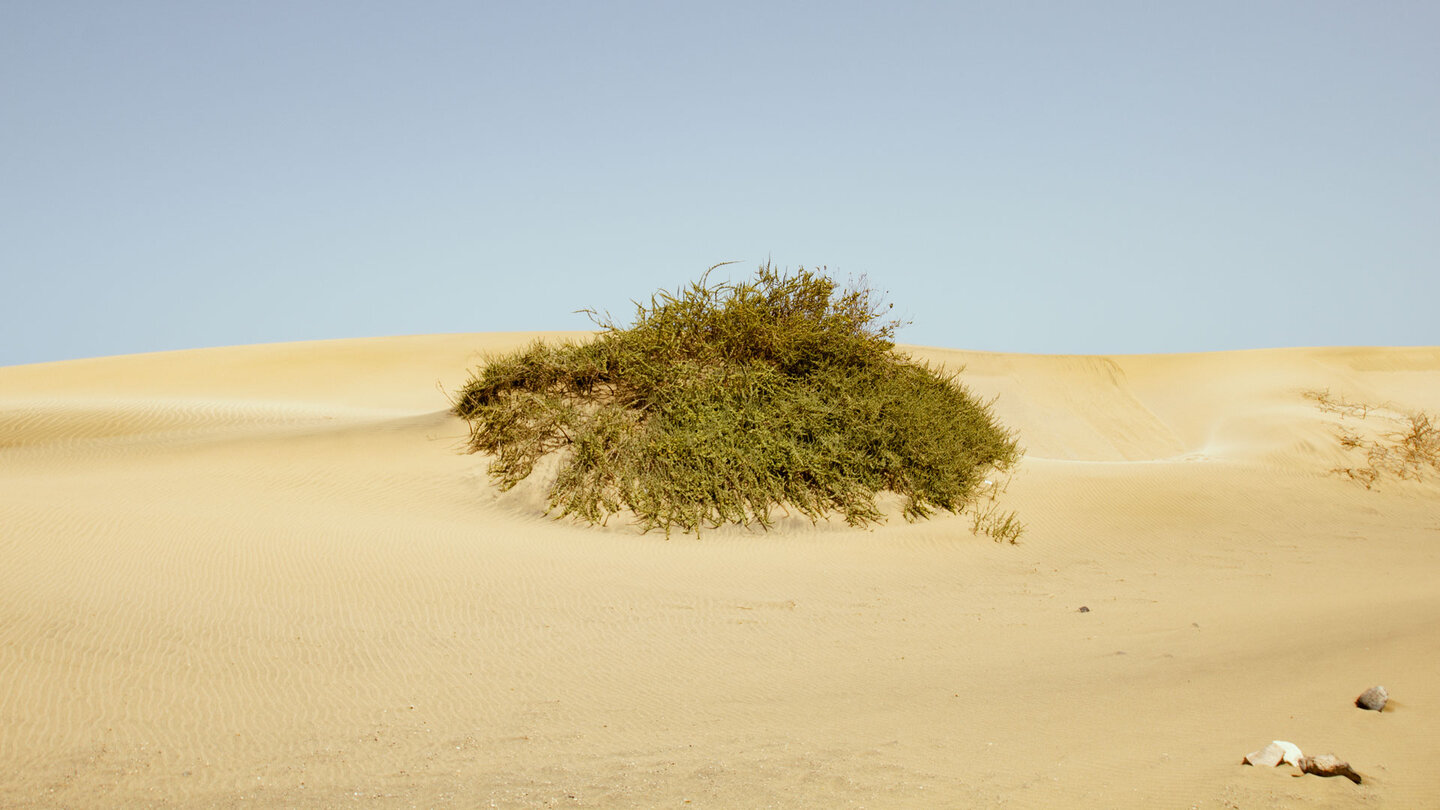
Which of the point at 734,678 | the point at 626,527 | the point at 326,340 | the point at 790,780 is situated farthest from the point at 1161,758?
the point at 326,340

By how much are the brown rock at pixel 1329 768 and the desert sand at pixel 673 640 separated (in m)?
0.05

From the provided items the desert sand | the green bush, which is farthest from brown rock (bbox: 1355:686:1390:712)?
the green bush

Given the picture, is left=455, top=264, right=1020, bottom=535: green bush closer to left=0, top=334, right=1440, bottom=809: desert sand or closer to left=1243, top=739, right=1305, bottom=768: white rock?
left=0, top=334, right=1440, bottom=809: desert sand

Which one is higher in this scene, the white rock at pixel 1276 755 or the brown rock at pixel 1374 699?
the white rock at pixel 1276 755

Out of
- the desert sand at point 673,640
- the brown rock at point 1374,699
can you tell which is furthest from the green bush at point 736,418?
the brown rock at point 1374,699

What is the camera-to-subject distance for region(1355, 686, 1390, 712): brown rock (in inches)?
188

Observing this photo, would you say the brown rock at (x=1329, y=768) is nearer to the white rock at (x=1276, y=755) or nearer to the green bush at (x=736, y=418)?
the white rock at (x=1276, y=755)

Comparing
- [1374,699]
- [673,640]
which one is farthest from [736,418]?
[1374,699]

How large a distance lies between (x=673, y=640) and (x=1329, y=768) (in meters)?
4.02

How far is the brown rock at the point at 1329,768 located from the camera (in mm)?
3975

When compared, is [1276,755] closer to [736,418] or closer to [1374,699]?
[1374,699]

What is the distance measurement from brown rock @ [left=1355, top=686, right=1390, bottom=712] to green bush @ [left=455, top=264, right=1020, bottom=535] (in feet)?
20.3

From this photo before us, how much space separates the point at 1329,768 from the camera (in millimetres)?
3971

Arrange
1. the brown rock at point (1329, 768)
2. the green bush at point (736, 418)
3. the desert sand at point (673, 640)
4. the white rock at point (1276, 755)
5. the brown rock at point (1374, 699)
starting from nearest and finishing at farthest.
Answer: the brown rock at point (1329, 768), the white rock at point (1276, 755), the desert sand at point (673, 640), the brown rock at point (1374, 699), the green bush at point (736, 418)
